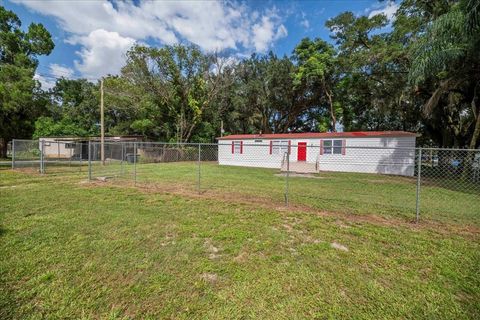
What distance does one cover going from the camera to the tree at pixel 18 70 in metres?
14.0

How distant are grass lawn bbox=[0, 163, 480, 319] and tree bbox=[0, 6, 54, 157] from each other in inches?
497

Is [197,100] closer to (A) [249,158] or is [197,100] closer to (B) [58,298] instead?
(A) [249,158]

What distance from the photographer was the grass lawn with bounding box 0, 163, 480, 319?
2.25m

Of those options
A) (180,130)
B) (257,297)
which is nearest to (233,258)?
(257,297)

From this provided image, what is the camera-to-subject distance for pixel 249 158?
1912 centimetres

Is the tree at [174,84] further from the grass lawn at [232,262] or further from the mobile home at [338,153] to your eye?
the grass lawn at [232,262]

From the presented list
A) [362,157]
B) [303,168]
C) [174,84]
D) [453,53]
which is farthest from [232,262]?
[174,84]

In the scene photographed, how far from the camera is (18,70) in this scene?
46.9 ft

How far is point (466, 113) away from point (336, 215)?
23247 millimetres

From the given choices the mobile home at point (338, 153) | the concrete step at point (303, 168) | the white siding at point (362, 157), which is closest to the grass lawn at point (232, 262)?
the mobile home at point (338, 153)

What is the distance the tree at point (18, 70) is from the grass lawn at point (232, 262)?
41.4ft

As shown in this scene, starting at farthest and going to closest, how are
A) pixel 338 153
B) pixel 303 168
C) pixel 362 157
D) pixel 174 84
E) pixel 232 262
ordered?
pixel 174 84, pixel 338 153, pixel 362 157, pixel 303 168, pixel 232 262

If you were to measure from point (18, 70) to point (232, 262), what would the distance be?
18.8 metres

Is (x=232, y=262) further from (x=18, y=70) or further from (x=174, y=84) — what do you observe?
(x=174, y=84)
